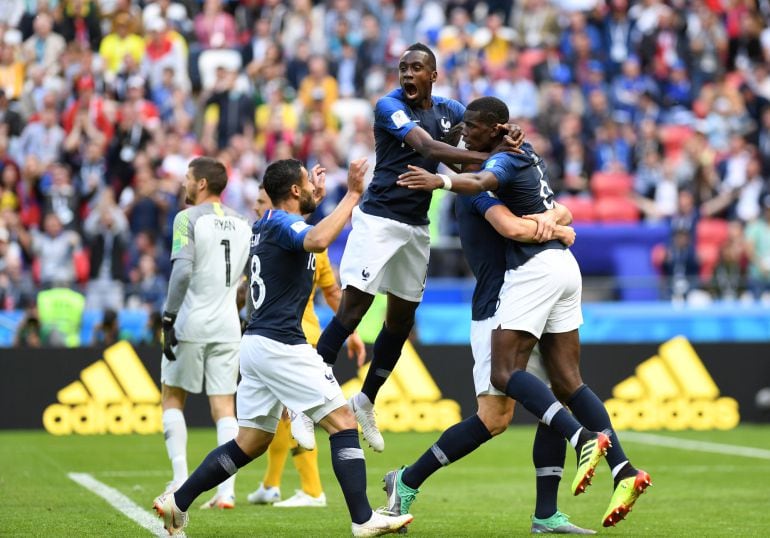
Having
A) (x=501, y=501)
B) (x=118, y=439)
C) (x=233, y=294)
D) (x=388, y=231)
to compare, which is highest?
(x=388, y=231)

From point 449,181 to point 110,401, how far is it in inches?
405

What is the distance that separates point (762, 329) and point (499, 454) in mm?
5697

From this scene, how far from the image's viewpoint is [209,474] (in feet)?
26.9

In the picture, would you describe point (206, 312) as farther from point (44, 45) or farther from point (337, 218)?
point (44, 45)

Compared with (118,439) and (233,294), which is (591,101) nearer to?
(118,439)

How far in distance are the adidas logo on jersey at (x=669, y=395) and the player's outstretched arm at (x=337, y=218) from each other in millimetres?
11161

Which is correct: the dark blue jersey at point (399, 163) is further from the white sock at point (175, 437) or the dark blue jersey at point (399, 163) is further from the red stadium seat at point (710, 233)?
the red stadium seat at point (710, 233)

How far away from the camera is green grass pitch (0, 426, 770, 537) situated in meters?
9.15

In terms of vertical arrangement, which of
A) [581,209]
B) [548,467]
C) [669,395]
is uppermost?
[581,209]

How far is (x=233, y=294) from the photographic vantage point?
10867mm

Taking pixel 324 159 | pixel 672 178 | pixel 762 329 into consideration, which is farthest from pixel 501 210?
pixel 672 178

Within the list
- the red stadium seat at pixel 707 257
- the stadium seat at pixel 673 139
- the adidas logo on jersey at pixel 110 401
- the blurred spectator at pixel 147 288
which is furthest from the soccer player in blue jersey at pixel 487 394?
the stadium seat at pixel 673 139

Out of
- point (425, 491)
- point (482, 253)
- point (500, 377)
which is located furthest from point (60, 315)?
point (500, 377)

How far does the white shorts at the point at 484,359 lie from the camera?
870 cm
